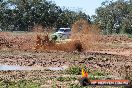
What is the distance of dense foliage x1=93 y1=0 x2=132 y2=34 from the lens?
95562 mm

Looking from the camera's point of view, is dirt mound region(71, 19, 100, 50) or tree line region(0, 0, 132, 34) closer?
dirt mound region(71, 19, 100, 50)

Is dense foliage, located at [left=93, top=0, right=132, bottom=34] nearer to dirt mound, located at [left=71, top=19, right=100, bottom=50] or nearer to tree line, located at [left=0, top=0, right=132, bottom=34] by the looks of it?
tree line, located at [left=0, top=0, right=132, bottom=34]

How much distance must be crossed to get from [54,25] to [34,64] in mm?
74927

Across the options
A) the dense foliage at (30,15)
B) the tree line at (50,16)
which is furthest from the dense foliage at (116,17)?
the dense foliage at (30,15)

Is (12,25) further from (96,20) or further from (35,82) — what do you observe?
(35,82)

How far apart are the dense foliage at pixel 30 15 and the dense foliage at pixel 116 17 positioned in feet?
28.9

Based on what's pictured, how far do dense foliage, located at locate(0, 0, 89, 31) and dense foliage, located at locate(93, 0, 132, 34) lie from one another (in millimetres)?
8807

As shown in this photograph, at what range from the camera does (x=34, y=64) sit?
1922 cm

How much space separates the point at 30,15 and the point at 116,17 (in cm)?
2139

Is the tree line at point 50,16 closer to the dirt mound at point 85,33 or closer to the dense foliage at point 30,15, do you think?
the dense foliage at point 30,15

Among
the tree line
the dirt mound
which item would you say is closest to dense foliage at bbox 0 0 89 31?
the tree line

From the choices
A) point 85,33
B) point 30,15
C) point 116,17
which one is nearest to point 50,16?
point 30,15

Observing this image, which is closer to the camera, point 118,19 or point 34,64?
point 34,64

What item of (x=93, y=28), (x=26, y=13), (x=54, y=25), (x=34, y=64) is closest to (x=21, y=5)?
(x=26, y=13)
